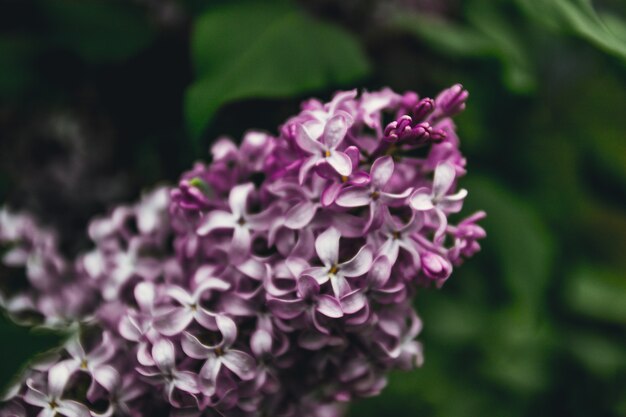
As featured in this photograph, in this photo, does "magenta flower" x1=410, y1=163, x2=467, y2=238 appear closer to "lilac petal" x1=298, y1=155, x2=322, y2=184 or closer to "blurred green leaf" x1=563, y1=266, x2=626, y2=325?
"lilac petal" x1=298, y1=155, x2=322, y2=184

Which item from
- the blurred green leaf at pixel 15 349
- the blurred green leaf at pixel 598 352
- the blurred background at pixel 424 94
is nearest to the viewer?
the blurred green leaf at pixel 15 349

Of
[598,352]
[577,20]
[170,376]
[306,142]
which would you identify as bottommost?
[598,352]

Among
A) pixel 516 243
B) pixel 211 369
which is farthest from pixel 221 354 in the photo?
pixel 516 243

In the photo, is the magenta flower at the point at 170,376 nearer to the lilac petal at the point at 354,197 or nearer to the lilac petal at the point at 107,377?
the lilac petal at the point at 107,377

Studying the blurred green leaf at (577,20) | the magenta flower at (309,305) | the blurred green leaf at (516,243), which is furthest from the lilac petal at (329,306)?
the blurred green leaf at (516,243)

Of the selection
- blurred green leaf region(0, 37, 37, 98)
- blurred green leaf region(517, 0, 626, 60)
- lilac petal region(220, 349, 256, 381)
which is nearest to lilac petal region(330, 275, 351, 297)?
lilac petal region(220, 349, 256, 381)

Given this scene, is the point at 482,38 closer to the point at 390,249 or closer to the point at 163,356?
the point at 390,249

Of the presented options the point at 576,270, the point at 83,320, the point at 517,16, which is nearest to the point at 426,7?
the point at 517,16
